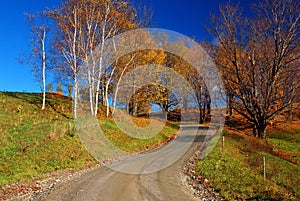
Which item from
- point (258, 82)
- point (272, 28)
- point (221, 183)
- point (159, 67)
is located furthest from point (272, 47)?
point (221, 183)

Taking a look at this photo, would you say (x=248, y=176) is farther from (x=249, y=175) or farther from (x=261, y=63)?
(x=261, y=63)

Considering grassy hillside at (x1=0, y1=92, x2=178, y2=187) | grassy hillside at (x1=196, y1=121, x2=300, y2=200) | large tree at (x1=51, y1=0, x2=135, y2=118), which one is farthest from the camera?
large tree at (x1=51, y1=0, x2=135, y2=118)

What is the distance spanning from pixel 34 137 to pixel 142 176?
7.84 meters

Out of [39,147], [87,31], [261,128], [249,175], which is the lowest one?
[249,175]

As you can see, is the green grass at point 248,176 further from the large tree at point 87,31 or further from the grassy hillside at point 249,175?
the large tree at point 87,31

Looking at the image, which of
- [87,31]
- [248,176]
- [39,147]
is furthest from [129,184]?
[87,31]

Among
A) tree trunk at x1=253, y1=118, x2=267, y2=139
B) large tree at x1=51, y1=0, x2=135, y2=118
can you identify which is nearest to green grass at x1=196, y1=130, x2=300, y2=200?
tree trunk at x1=253, y1=118, x2=267, y2=139

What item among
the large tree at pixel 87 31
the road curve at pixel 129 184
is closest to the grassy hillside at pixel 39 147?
the road curve at pixel 129 184

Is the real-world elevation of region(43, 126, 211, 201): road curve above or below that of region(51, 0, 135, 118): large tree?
below

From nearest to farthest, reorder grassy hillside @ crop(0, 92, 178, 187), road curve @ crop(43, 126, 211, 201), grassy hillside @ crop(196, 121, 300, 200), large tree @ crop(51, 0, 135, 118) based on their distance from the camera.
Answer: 1. road curve @ crop(43, 126, 211, 201)
2. grassy hillside @ crop(196, 121, 300, 200)
3. grassy hillside @ crop(0, 92, 178, 187)
4. large tree @ crop(51, 0, 135, 118)

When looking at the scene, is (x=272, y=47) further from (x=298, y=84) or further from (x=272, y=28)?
(x=298, y=84)

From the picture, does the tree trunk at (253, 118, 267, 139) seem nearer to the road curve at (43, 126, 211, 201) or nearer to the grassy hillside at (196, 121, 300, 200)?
the grassy hillside at (196, 121, 300, 200)

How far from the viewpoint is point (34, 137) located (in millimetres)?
14711

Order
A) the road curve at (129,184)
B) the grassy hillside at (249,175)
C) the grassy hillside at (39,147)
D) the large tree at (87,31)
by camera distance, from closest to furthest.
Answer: the road curve at (129,184)
the grassy hillside at (249,175)
the grassy hillside at (39,147)
the large tree at (87,31)
